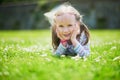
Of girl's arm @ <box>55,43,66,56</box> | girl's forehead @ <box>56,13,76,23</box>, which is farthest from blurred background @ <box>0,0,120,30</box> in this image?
girl's forehead @ <box>56,13,76,23</box>

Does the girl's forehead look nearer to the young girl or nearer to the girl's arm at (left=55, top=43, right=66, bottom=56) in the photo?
the young girl

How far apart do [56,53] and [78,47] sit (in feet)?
2.42

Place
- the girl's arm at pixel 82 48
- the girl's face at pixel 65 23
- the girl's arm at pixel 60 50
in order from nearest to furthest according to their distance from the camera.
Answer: the girl's face at pixel 65 23 → the girl's arm at pixel 82 48 → the girl's arm at pixel 60 50

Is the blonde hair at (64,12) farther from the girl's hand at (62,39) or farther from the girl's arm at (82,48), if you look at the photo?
the girl's hand at (62,39)

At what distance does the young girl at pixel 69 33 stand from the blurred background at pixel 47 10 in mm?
23856

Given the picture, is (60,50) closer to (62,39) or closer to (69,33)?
(62,39)

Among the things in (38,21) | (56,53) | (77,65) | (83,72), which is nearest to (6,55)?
(56,53)

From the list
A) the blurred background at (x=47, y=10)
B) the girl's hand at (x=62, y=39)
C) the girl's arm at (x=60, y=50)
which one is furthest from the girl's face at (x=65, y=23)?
the blurred background at (x=47, y=10)

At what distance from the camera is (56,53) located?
8.82 meters

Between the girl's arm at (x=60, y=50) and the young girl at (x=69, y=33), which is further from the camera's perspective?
the girl's arm at (x=60, y=50)

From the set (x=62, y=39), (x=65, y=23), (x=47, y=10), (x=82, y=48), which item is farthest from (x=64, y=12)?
(x=47, y=10)

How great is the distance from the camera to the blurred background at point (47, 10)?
32.4 meters

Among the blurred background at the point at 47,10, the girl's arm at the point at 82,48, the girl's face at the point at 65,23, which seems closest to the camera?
the girl's face at the point at 65,23

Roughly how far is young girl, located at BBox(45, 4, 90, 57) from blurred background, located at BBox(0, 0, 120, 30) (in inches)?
939
